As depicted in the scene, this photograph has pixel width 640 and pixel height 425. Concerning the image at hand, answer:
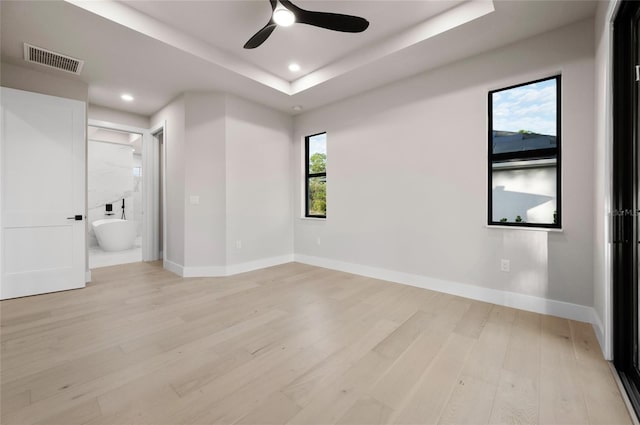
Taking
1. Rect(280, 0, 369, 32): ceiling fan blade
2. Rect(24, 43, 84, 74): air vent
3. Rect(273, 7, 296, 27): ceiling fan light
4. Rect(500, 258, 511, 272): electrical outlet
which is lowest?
Rect(500, 258, 511, 272): electrical outlet

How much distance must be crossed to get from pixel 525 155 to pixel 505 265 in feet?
3.68

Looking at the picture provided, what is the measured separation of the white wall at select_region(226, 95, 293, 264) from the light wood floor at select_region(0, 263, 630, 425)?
1383mm

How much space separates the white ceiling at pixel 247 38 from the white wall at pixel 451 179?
0.24 m

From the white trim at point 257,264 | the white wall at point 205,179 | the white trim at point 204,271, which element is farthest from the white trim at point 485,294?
the white wall at point 205,179

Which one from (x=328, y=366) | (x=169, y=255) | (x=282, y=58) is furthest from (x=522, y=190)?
(x=169, y=255)

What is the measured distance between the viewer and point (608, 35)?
1.78 m

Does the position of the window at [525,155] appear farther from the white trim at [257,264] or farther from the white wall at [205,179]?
the white wall at [205,179]

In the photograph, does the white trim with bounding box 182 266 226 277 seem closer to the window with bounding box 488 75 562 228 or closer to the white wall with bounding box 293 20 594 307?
the white wall with bounding box 293 20 594 307

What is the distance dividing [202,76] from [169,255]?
2706mm

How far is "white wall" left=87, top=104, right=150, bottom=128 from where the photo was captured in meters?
4.30

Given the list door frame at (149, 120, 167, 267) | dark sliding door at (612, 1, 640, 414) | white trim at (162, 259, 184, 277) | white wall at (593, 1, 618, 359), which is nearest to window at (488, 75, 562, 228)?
white wall at (593, 1, 618, 359)

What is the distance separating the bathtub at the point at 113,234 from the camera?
5.91 m

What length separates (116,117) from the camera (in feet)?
14.9

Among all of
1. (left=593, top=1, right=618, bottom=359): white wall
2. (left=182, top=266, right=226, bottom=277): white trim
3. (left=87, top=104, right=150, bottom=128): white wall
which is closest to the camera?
(left=593, top=1, right=618, bottom=359): white wall
